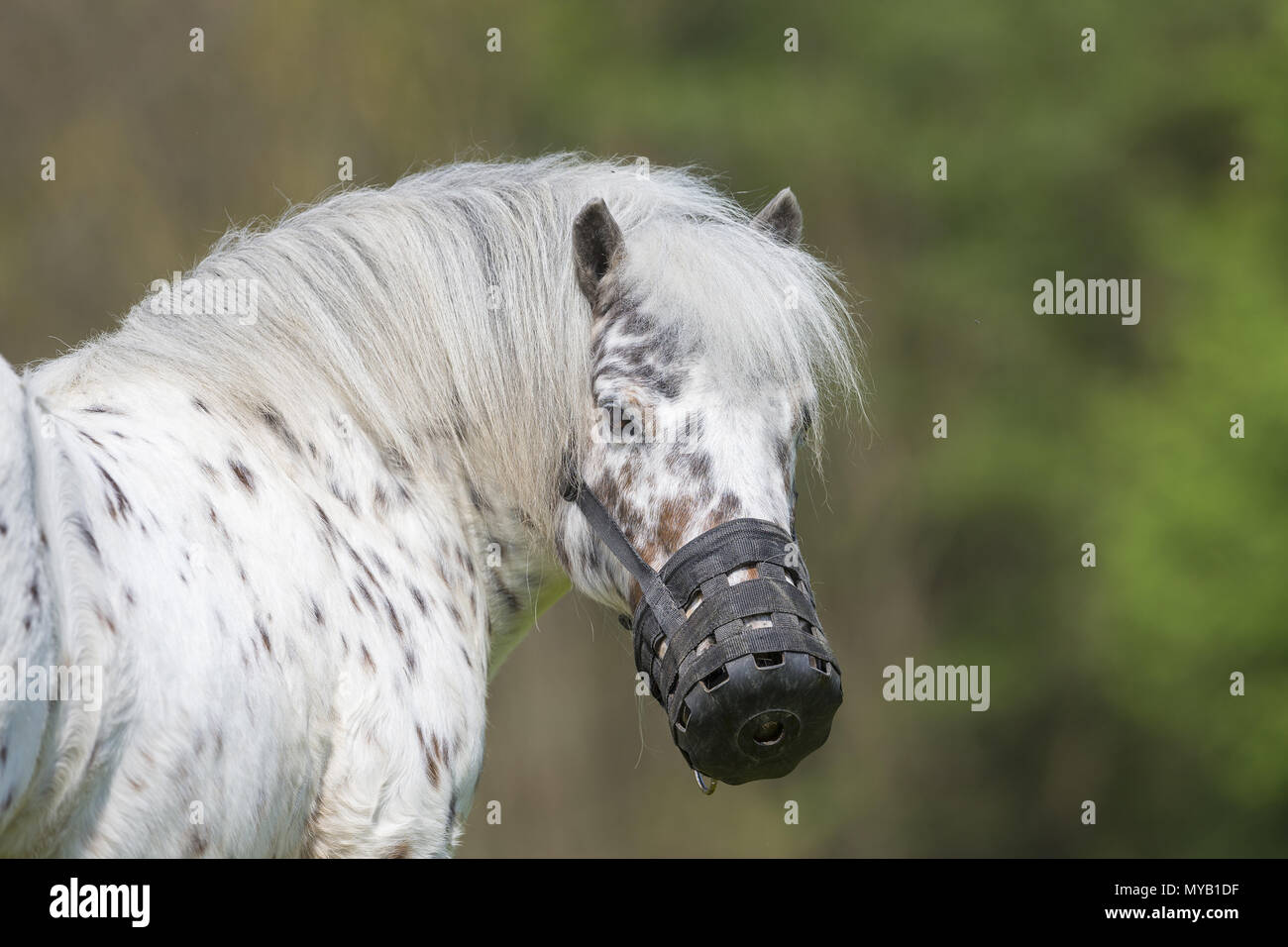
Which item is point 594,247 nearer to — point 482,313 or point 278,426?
point 482,313

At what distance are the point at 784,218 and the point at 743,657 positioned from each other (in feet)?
3.46

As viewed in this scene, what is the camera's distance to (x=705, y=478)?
7.40 feet

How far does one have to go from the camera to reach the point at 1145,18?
10062 mm

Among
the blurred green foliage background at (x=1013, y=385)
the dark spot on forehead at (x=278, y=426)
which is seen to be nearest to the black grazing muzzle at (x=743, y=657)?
the dark spot on forehead at (x=278, y=426)

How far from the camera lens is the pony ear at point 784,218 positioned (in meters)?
2.77

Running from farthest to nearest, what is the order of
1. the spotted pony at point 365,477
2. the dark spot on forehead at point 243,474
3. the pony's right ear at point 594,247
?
the pony's right ear at point 594,247, the dark spot on forehead at point 243,474, the spotted pony at point 365,477

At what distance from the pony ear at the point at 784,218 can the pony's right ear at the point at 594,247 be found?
1.41 ft

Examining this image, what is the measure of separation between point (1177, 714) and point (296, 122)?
7.01m

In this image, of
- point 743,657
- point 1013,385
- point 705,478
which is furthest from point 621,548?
point 1013,385

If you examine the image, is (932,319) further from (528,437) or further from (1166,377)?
(528,437)

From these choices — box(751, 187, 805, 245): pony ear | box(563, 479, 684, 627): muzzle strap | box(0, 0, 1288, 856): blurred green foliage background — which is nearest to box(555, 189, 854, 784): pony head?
box(563, 479, 684, 627): muzzle strap

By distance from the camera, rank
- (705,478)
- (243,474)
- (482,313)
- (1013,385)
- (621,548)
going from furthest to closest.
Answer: (1013,385) → (482,313) → (621,548) → (705,478) → (243,474)

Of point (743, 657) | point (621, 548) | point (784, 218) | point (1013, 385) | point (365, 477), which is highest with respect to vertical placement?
point (1013, 385)

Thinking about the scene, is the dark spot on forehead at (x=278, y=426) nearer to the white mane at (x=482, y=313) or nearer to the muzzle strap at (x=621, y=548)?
the white mane at (x=482, y=313)
